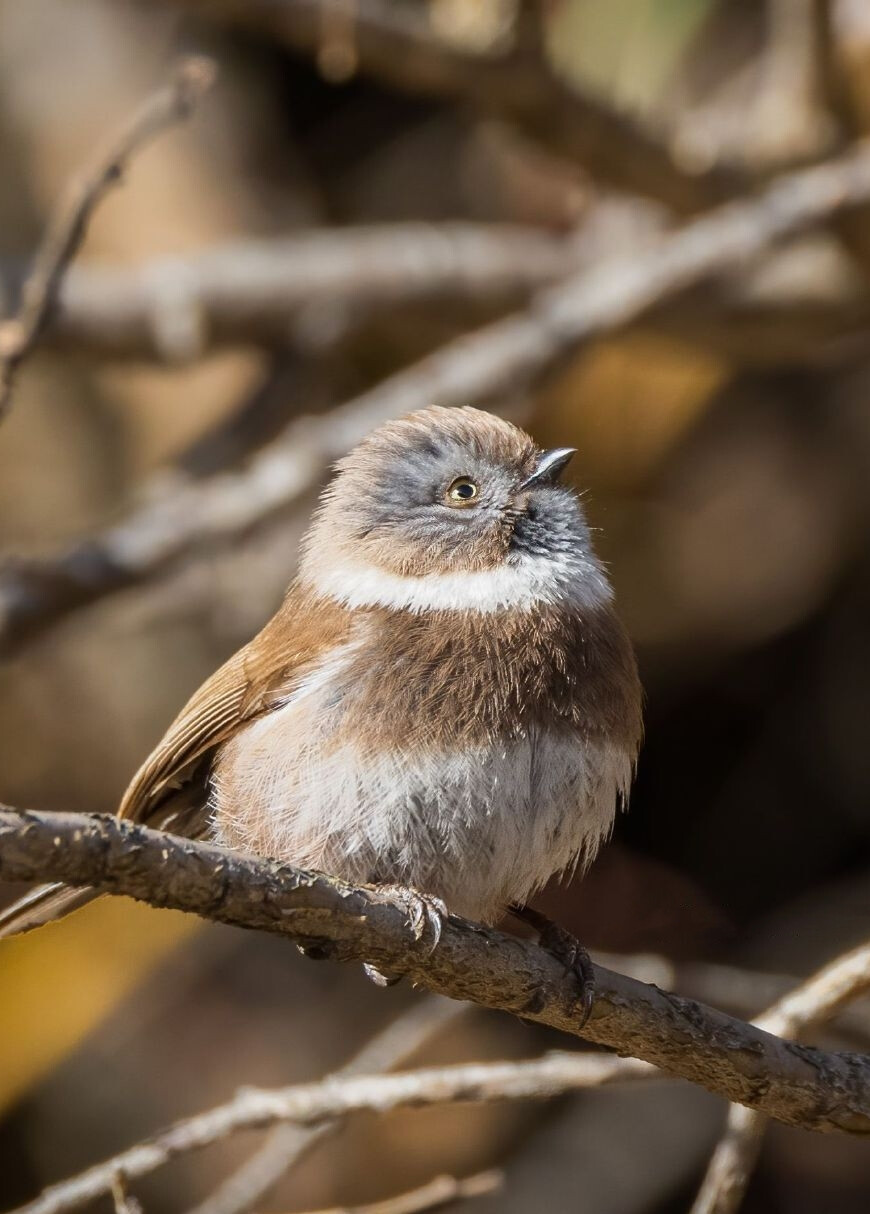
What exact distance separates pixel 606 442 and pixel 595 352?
0.43 m

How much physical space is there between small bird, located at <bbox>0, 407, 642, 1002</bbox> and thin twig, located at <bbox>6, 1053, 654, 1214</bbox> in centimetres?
31

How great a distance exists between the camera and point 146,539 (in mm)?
5285

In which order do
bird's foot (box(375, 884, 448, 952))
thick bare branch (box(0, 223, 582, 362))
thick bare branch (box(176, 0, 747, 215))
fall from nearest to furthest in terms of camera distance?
bird's foot (box(375, 884, 448, 952))
thick bare branch (box(176, 0, 747, 215))
thick bare branch (box(0, 223, 582, 362))

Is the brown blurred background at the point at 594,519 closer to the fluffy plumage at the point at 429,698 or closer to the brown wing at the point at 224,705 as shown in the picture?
the brown wing at the point at 224,705

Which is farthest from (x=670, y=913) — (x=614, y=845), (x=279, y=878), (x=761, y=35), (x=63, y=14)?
(x=63, y=14)

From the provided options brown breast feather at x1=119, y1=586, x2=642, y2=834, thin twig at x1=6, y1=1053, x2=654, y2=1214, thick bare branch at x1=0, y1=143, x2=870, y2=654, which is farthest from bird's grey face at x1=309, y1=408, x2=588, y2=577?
thick bare branch at x1=0, y1=143, x2=870, y2=654

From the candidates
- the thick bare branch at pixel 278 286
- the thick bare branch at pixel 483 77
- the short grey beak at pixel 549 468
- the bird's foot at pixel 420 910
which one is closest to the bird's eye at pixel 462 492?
the short grey beak at pixel 549 468

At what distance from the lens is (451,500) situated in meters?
3.80

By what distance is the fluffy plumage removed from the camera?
126 inches

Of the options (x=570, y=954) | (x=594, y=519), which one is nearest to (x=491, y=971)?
(x=570, y=954)

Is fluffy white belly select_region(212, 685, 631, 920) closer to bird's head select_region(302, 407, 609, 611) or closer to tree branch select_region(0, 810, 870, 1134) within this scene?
tree branch select_region(0, 810, 870, 1134)

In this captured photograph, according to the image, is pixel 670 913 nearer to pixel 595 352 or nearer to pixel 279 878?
pixel 595 352

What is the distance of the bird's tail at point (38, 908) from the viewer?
11.5 ft

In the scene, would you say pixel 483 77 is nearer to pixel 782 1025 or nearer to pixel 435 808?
pixel 435 808
